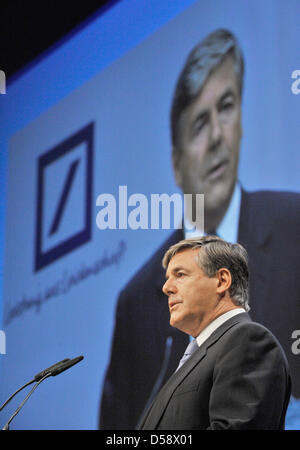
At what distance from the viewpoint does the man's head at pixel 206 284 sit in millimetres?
2191

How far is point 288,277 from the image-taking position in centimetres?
323

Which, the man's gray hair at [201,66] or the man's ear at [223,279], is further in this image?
the man's gray hair at [201,66]

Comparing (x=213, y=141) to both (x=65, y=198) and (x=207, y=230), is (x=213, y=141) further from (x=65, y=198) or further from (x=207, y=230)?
(x=65, y=198)

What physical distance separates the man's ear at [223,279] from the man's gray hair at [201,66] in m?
1.50

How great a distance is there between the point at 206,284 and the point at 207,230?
133cm

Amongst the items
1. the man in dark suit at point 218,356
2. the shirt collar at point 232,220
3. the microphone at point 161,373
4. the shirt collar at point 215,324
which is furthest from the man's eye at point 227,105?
the shirt collar at point 215,324

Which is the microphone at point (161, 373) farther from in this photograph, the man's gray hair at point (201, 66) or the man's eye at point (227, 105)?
the man's eye at point (227, 105)

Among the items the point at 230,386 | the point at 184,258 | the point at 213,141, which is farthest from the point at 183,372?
the point at 213,141

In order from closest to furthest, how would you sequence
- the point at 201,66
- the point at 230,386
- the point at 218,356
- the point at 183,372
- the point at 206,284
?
the point at 230,386
the point at 218,356
the point at 183,372
the point at 206,284
the point at 201,66

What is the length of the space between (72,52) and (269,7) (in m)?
1.25

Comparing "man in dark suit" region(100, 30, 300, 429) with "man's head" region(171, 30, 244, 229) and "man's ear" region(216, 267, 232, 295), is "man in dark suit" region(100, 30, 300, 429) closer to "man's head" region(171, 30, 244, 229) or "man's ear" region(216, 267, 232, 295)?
"man's head" region(171, 30, 244, 229)

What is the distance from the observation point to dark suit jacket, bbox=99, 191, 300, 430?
322cm

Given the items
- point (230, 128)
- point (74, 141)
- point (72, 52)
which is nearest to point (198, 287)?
point (230, 128)

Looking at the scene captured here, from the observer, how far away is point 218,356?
6.44 ft
